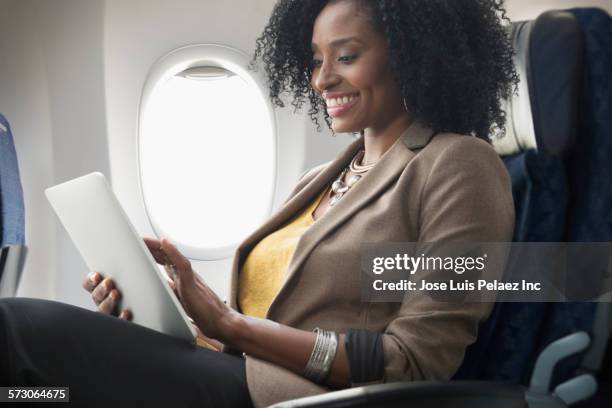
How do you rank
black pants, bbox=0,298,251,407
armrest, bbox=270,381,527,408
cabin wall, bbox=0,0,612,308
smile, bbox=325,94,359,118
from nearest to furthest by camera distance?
armrest, bbox=270,381,527,408
black pants, bbox=0,298,251,407
smile, bbox=325,94,359,118
cabin wall, bbox=0,0,612,308

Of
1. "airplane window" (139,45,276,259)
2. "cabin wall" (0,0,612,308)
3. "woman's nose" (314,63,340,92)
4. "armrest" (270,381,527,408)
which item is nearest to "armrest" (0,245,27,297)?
"cabin wall" (0,0,612,308)

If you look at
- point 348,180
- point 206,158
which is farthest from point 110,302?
point 206,158

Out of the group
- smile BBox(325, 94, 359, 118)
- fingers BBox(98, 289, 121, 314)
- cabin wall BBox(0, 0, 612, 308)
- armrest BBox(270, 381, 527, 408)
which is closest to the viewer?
armrest BBox(270, 381, 527, 408)

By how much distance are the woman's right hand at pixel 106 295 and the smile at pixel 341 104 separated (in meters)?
0.54

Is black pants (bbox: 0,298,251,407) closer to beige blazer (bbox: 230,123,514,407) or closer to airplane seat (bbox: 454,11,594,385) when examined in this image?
beige blazer (bbox: 230,123,514,407)

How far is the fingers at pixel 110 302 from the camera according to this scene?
1336mm

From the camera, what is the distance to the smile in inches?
61.2

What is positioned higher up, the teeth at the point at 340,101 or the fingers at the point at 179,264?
the teeth at the point at 340,101

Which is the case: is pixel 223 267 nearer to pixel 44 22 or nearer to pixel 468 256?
pixel 44 22

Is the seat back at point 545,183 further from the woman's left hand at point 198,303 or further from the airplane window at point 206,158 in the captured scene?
the airplane window at point 206,158

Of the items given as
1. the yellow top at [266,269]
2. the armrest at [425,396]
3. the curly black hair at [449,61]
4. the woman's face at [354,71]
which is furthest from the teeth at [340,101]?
the armrest at [425,396]

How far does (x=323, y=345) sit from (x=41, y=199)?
2.02 meters

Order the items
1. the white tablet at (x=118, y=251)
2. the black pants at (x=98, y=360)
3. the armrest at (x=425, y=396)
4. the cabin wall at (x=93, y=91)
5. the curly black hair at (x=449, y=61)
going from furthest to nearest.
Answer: the cabin wall at (x=93, y=91), the curly black hair at (x=449, y=61), the white tablet at (x=118, y=251), the black pants at (x=98, y=360), the armrest at (x=425, y=396)

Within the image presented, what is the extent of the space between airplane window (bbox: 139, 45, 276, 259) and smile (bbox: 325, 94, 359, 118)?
4.36ft
